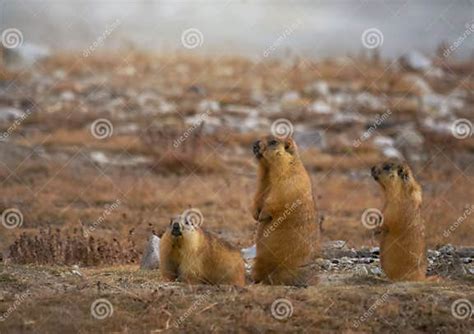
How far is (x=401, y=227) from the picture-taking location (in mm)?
10375

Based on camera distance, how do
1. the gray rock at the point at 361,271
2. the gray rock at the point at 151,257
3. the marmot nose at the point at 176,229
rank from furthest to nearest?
the gray rock at the point at 151,257 → the gray rock at the point at 361,271 → the marmot nose at the point at 176,229

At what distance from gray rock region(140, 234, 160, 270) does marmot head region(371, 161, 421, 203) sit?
2786mm

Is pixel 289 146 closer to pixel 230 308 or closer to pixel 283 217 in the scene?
pixel 283 217

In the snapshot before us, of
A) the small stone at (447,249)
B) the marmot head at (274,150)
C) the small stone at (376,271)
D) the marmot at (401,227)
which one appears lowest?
the small stone at (376,271)

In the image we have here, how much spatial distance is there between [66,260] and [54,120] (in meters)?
19.1

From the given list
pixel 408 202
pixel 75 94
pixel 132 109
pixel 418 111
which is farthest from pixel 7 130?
pixel 408 202

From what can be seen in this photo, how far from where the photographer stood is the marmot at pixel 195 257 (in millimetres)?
9570

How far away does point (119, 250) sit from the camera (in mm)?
12484

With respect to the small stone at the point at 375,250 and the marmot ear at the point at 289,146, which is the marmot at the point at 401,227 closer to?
the marmot ear at the point at 289,146

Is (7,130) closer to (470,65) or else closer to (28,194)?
(28,194)

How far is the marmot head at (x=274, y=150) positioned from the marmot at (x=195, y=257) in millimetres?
963

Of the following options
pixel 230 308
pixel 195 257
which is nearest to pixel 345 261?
pixel 195 257

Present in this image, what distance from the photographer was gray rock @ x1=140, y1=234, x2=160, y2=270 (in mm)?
11461

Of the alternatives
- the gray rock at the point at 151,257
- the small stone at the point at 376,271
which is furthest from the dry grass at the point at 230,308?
the gray rock at the point at 151,257
